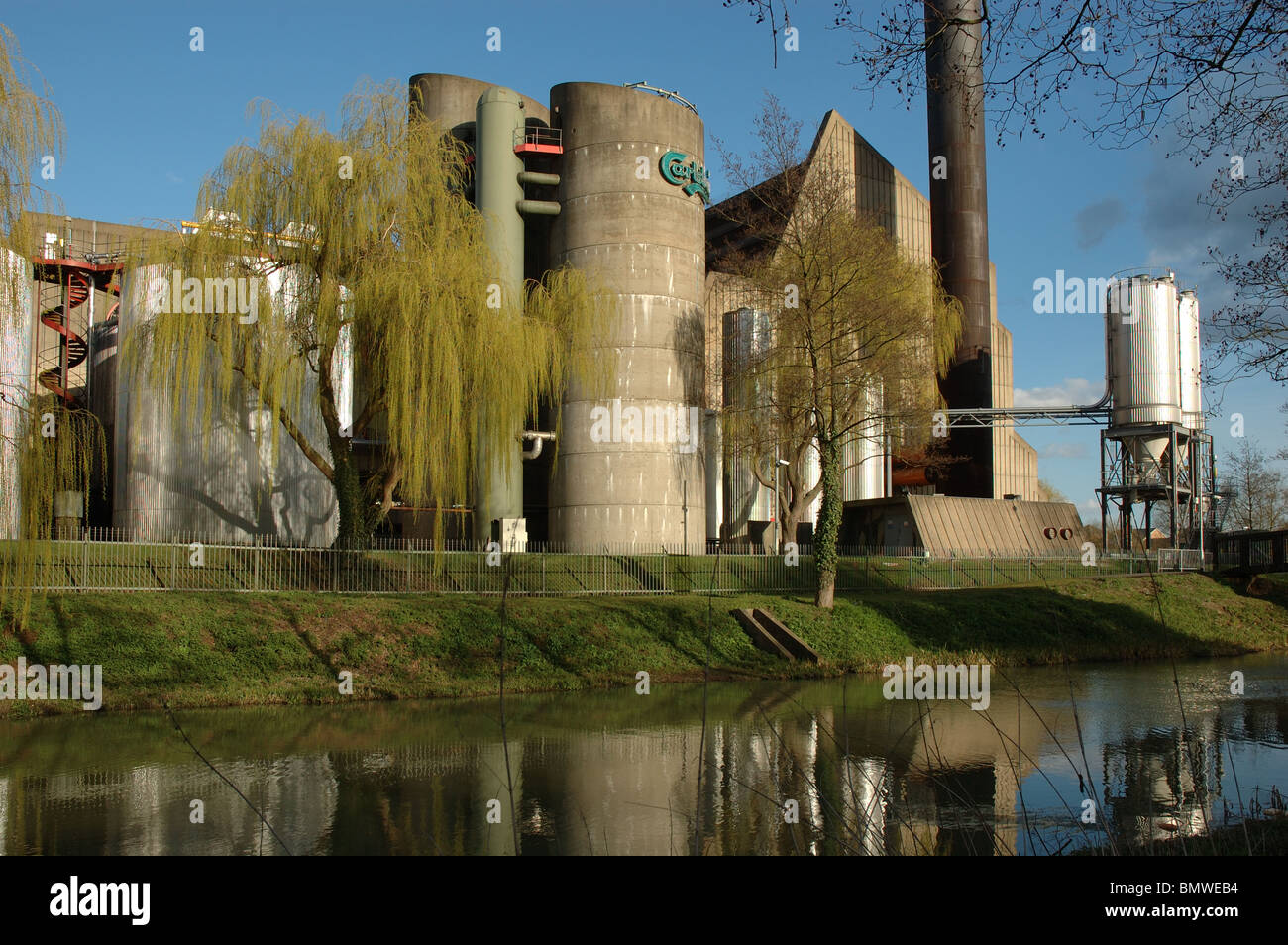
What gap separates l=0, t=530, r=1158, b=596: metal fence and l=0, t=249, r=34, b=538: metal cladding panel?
1.06 m

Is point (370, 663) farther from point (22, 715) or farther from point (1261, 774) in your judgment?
point (1261, 774)

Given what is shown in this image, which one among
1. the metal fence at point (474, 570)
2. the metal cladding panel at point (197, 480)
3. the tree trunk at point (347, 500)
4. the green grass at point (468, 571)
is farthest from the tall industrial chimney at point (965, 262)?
the tree trunk at point (347, 500)

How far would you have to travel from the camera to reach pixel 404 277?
22250 millimetres

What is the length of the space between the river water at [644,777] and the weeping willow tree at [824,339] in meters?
11.4

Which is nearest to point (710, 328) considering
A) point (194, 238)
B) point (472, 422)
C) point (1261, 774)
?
point (472, 422)

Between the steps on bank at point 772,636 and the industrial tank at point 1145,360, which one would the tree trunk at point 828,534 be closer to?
the steps on bank at point 772,636

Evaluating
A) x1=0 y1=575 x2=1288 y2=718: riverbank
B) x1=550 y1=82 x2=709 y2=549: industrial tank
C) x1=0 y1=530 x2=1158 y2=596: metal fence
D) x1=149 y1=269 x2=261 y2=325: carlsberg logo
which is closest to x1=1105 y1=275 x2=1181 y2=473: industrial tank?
x1=0 y1=530 x2=1158 y2=596: metal fence

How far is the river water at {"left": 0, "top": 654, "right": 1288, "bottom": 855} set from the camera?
9.17 m

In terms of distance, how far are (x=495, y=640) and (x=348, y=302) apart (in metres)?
8.02

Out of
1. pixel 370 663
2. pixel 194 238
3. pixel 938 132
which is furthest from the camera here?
pixel 938 132

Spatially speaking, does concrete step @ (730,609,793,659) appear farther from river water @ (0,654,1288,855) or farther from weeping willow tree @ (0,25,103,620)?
weeping willow tree @ (0,25,103,620)

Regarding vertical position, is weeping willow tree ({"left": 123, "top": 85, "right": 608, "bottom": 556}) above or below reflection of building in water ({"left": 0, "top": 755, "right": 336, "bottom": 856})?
above

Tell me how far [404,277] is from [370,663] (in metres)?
8.21
